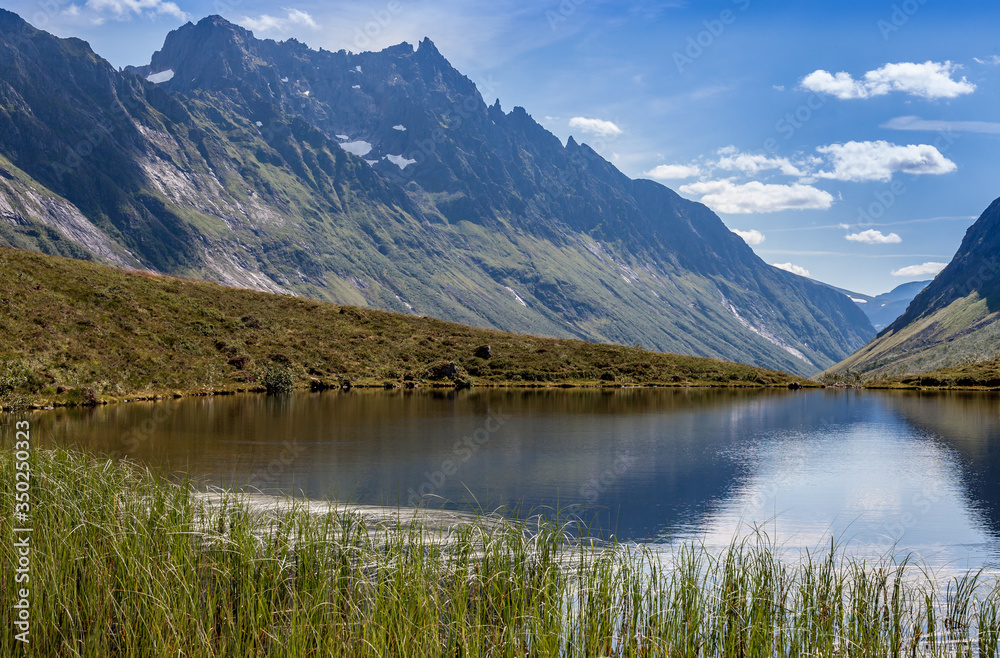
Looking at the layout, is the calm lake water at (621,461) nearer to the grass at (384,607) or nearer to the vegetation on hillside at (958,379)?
the grass at (384,607)

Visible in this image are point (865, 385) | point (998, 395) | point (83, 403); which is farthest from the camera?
point (865, 385)

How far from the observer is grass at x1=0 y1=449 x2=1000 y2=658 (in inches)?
400

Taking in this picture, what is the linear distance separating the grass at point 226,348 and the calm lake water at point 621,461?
8.21 meters

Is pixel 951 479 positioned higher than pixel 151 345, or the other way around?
pixel 151 345

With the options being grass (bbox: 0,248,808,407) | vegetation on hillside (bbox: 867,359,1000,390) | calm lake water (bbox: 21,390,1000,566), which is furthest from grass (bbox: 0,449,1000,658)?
vegetation on hillside (bbox: 867,359,1000,390)

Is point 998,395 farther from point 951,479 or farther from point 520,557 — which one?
point 520,557

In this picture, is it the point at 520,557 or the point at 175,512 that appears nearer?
the point at 520,557

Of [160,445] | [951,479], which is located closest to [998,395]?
[951,479]

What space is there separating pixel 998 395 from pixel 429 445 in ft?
304

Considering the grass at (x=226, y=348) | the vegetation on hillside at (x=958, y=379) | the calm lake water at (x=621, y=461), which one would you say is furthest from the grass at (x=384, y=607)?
the vegetation on hillside at (x=958, y=379)

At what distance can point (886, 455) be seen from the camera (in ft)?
133

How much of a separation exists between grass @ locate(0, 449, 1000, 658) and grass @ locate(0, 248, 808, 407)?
44.8 metres

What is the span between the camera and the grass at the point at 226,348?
59.6 metres

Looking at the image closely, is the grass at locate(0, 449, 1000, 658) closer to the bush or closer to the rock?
the bush
